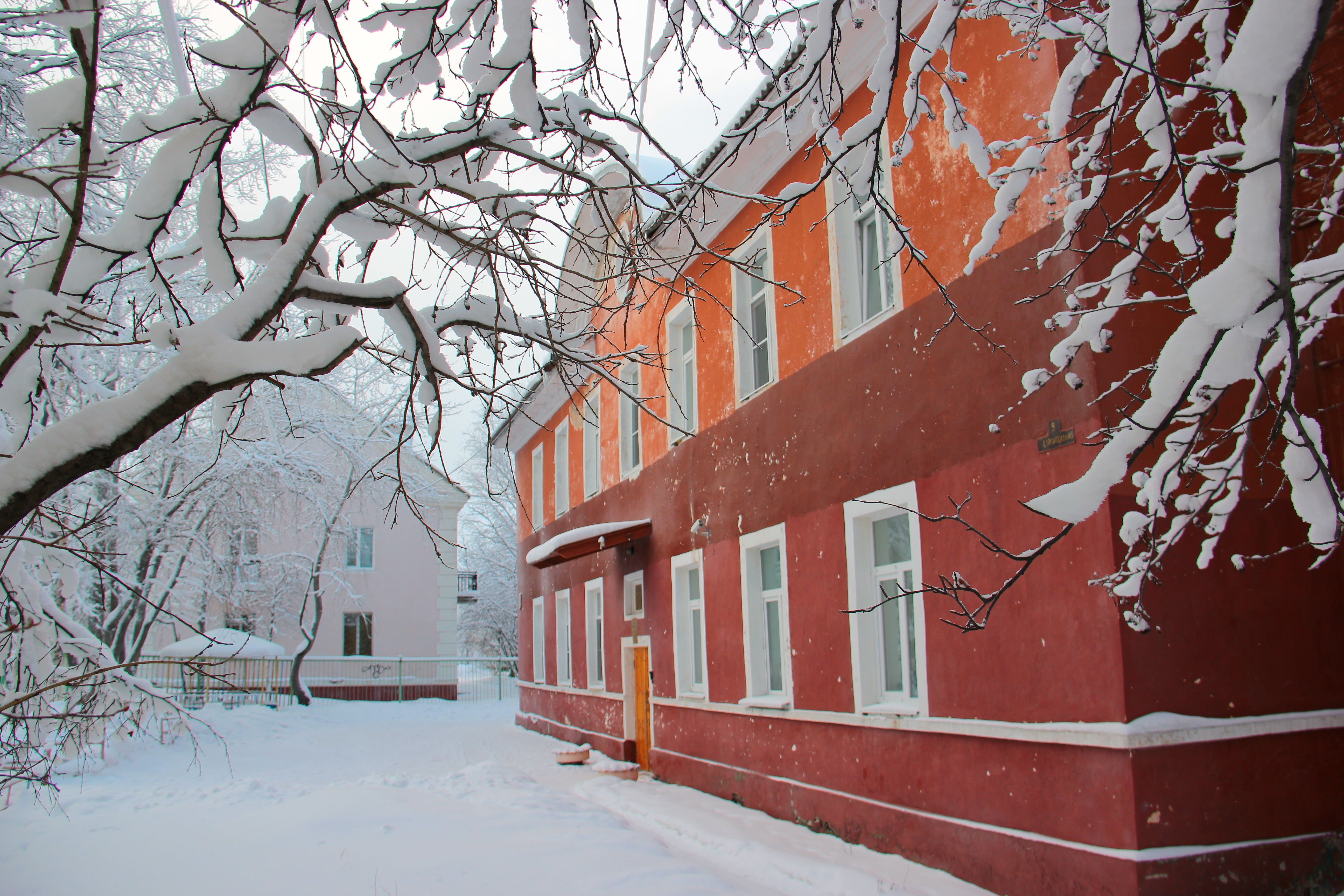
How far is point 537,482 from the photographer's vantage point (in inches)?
821

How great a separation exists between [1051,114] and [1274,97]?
5.09ft

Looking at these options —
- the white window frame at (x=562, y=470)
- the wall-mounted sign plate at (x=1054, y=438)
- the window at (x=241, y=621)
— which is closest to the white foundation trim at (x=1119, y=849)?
the wall-mounted sign plate at (x=1054, y=438)

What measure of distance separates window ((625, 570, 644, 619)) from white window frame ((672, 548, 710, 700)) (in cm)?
133

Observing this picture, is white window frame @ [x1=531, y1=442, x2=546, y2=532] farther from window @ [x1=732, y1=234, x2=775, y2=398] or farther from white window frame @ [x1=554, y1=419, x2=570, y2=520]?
window @ [x1=732, y1=234, x2=775, y2=398]

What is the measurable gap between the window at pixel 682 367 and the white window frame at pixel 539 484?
8.24m

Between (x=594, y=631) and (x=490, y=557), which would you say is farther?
(x=490, y=557)

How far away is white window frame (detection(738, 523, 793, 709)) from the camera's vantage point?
8.98m

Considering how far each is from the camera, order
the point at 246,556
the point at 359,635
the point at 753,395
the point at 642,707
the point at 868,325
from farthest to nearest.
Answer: the point at 359,635 < the point at 246,556 < the point at 642,707 < the point at 753,395 < the point at 868,325

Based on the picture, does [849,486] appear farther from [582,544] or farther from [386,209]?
[582,544]

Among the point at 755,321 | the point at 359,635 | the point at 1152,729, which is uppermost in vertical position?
the point at 755,321

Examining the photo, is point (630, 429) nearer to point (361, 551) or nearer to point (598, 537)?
point (598, 537)

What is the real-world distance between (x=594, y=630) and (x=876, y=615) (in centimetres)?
908

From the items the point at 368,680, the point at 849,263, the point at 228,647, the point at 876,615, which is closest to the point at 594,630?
the point at 876,615

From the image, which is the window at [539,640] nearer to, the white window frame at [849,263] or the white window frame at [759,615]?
the white window frame at [759,615]
